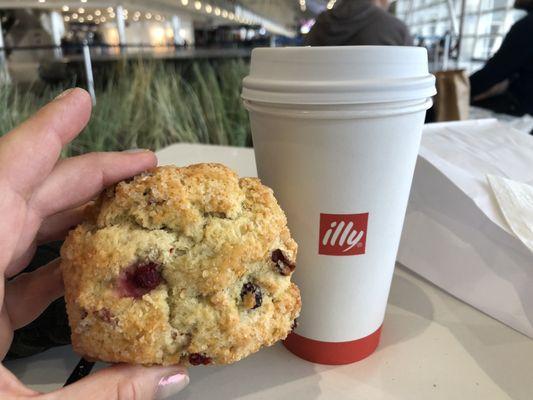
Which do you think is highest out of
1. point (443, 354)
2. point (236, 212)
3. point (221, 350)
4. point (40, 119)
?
point (40, 119)

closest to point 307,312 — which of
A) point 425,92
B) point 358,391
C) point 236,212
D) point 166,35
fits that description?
point 358,391

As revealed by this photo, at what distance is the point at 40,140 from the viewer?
46 centimetres

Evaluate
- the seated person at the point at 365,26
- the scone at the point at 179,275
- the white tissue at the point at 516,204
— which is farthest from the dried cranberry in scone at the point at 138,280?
the seated person at the point at 365,26

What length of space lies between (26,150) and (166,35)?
606 inches

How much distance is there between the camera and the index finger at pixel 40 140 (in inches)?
17.5

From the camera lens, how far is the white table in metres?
0.61

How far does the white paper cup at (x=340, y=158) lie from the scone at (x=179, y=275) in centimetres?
8

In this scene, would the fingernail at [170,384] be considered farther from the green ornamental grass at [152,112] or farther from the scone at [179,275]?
the green ornamental grass at [152,112]

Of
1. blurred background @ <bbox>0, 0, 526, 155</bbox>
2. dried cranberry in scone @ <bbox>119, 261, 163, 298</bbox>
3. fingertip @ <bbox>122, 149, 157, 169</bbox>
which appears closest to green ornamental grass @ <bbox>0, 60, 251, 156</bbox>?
blurred background @ <bbox>0, 0, 526, 155</bbox>

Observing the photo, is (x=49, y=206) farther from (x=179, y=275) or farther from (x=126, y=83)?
(x=126, y=83)

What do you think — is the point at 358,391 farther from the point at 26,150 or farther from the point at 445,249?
the point at 26,150

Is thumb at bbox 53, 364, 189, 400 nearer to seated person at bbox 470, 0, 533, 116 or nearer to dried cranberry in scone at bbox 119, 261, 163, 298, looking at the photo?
dried cranberry in scone at bbox 119, 261, 163, 298

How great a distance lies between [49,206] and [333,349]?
1.48 ft

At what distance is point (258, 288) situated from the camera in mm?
478
